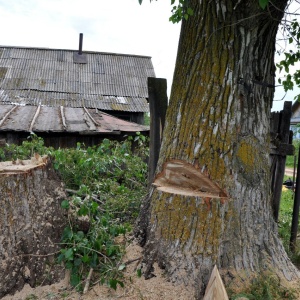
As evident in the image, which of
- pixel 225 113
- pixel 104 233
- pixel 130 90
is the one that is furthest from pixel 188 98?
pixel 130 90

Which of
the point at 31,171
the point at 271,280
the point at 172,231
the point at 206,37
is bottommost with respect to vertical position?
the point at 271,280

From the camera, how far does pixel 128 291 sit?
8.23 feet

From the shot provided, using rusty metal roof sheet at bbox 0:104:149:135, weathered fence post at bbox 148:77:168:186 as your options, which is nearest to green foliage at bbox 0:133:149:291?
weathered fence post at bbox 148:77:168:186

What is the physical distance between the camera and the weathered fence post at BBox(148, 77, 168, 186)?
11.2 feet

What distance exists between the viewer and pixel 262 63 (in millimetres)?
2705

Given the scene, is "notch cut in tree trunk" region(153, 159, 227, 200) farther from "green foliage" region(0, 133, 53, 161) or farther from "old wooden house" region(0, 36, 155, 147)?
"old wooden house" region(0, 36, 155, 147)

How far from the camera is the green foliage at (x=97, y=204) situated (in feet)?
8.66

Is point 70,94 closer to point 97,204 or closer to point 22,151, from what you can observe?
point 22,151

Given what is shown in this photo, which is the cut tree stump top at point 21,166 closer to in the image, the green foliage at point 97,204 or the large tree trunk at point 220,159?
the green foliage at point 97,204

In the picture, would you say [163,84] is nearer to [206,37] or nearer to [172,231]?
[206,37]

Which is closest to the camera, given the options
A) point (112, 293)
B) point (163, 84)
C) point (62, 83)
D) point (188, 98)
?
point (112, 293)

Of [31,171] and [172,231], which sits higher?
[31,171]

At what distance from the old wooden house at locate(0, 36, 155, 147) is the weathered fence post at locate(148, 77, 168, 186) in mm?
6081

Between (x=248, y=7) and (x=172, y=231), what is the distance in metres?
1.77
